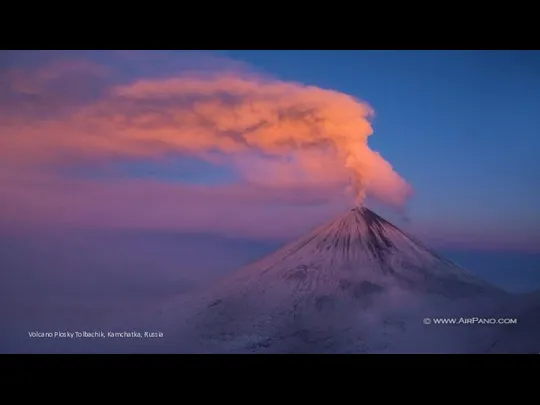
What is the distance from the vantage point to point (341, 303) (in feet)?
10.1

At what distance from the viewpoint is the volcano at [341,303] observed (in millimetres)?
3064

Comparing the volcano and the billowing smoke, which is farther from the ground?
the billowing smoke

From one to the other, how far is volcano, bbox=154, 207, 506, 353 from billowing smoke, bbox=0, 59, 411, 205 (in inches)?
11.8

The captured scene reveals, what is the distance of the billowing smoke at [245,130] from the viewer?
311 centimetres

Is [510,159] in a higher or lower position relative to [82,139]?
lower

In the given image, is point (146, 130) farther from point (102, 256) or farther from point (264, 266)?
point (264, 266)

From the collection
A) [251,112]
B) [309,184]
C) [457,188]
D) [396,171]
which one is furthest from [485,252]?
[251,112]

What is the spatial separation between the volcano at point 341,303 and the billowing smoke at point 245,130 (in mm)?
298

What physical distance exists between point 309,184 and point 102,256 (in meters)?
1.16

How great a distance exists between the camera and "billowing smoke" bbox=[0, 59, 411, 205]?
3105 mm

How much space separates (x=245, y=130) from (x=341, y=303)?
1048 millimetres

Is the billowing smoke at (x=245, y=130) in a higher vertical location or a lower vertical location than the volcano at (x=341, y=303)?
higher
